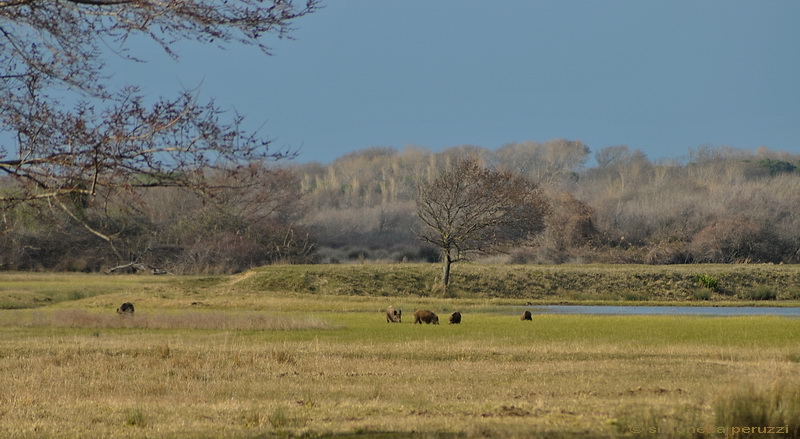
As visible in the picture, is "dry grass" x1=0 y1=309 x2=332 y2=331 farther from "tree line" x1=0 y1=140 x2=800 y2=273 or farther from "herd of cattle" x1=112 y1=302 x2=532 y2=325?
"tree line" x1=0 y1=140 x2=800 y2=273

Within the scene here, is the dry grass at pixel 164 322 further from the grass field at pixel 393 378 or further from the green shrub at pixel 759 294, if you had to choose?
the green shrub at pixel 759 294

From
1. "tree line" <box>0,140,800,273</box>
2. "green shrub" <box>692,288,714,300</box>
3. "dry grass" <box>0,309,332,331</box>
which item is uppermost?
"tree line" <box>0,140,800,273</box>

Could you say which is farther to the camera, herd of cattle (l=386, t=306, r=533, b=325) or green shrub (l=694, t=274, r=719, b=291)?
green shrub (l=694, t=274, r=719, b=291)

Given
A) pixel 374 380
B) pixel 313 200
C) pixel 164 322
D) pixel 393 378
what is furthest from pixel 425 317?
pixel 313 200

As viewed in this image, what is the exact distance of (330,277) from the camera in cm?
6322

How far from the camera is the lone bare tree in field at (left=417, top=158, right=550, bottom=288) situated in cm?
6494

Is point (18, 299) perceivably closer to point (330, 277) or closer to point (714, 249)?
point (330, 277)

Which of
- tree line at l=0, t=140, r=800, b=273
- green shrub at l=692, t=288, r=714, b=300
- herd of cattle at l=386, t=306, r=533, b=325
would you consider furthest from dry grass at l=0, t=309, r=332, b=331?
green shrub at l=692, t=288, r=714, b=300

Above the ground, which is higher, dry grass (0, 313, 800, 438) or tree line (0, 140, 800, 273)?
tree line (0, 140, 800, 273)

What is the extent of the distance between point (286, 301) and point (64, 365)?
32052 mm

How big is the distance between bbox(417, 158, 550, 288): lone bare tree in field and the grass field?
26.8 meters

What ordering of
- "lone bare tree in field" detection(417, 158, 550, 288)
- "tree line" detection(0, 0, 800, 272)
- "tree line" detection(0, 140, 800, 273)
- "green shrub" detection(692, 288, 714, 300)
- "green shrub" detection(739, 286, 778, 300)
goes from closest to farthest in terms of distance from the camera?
"tree line" detection(0, 0, 800, 272) < "green shrub" detection(692, 288, 714, 300) < "lone bare tree in field" detection(417, 158, 550, 288) < "green shrub" detection(739, 286, 778, 300) < "tree line" detection(0, 140, 800, 273)

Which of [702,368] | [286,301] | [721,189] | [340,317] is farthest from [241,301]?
[721,189]

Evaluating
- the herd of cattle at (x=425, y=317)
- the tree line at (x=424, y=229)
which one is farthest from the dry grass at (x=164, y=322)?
the tree line at (x=424, y=229)
